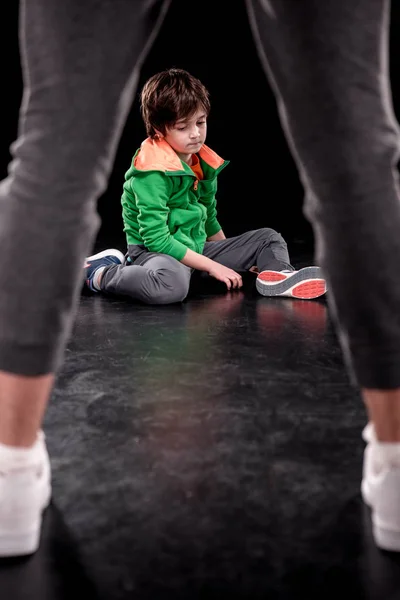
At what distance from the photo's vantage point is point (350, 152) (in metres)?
0.81

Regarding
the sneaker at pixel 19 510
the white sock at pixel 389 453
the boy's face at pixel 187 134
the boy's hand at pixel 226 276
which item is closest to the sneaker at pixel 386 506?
the white sock at pixel 389 453

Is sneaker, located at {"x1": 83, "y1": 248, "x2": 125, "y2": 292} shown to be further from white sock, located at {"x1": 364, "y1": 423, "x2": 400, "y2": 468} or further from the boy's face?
white sock, located at {"x1": 364, "y1": 423, "x2": 400, "y2": 468}

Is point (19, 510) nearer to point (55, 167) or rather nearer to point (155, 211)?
point (55, 167)

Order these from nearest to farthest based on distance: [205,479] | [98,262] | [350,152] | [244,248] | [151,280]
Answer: [350,152] < [205,479] < [151,280] < [98,262] < [244,248]

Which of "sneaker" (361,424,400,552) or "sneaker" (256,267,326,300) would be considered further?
"sneaker" (256,267,326,300)

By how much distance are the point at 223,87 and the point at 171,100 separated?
7.58 feet

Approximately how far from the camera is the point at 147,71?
14.5ft

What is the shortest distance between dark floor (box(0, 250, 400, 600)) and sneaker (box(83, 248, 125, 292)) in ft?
2.07

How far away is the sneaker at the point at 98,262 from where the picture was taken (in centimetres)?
237

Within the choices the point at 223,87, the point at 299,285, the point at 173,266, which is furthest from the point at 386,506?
the point at 223,87

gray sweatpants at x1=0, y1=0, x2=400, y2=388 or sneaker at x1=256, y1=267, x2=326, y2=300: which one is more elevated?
gray sweatpants at x1=0, y1=0, x2=400, y2=388

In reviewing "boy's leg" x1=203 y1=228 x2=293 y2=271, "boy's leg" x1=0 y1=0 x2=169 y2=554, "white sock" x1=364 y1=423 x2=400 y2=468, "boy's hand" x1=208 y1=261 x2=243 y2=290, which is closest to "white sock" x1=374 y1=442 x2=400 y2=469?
"white sock" x1=364 y1=423 x2=400 y2=468

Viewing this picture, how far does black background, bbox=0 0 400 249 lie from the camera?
4.43 meters

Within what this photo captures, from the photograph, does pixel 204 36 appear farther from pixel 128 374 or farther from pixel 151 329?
pixel 128 374
